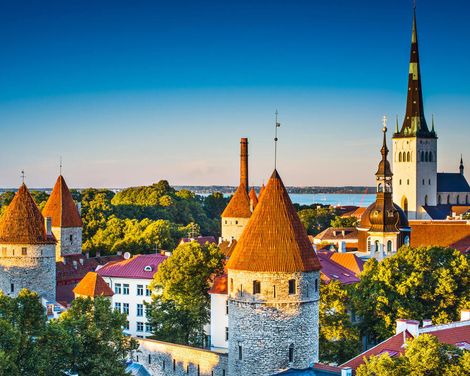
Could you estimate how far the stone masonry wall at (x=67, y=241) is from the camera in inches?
2621

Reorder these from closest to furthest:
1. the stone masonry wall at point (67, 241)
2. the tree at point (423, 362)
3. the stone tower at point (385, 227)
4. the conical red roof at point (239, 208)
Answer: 1. the tree at point (423, 362)
2. the stone tower at point (385, 227)
3. the stone masonry wall at point (67, 241)
4. the conical red roof at point (239, 208)

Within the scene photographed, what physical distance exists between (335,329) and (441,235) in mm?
41196

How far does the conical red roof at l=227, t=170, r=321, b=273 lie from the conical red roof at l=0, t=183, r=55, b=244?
22.8 m

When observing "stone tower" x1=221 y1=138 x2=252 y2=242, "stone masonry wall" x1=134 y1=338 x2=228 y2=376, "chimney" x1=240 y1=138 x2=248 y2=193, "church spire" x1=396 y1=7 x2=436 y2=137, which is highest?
"church spire" x1=396 y1=7 x2=436 y2=137

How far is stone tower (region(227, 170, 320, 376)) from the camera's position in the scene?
30.7 meters

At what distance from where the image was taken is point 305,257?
103 feet

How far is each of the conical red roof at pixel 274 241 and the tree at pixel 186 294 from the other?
12.3m

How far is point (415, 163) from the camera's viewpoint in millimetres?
122125

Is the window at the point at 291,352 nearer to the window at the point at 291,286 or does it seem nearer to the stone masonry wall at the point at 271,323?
the stone masonry wall at the point at 271,323

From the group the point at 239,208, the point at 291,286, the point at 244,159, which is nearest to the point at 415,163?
the point at 244,159

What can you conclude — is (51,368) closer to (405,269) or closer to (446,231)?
(405,269)

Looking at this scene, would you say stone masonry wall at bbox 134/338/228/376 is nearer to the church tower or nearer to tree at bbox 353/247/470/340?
tree at bbox 353/247/470/340

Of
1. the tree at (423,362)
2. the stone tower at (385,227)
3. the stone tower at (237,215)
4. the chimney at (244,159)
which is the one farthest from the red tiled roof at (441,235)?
the tree at (423,362)

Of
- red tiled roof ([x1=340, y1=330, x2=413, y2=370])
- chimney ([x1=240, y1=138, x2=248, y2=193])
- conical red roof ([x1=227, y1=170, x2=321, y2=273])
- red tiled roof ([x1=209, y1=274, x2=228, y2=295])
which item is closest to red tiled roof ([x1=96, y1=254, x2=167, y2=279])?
red tiled roof ([x1=209, y1=274, x2=228, y2=295])
